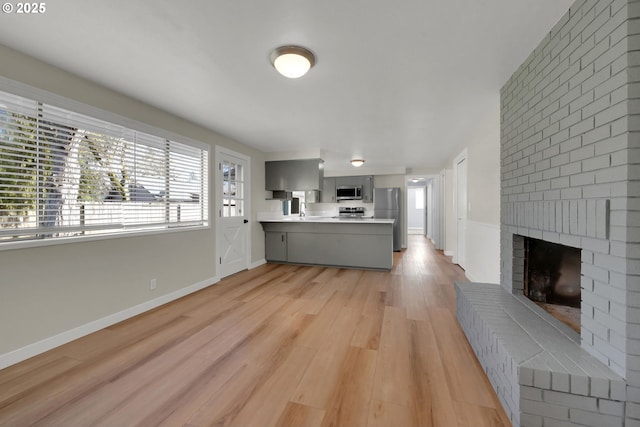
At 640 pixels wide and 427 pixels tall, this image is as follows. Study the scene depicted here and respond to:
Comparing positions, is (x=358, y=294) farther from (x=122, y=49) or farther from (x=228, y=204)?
(x=122, y=49)

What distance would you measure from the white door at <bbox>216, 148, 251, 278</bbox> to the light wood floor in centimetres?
125

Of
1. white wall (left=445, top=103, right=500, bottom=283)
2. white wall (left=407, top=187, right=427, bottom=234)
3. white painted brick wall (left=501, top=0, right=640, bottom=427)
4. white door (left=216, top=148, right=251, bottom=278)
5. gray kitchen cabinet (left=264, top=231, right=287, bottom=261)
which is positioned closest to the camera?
white painted brick wall (left=501, top=0, right=640, bottom=427)

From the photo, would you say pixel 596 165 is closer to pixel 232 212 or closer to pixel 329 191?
pixel 232 212

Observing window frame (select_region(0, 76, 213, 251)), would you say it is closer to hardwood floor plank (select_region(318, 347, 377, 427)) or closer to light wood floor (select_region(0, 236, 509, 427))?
light wood floor (select_region(0, 236, 509, 427))

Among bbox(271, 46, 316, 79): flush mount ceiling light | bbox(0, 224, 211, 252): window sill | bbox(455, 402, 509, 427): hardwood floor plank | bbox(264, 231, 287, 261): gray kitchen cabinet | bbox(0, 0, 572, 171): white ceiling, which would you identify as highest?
bbox(0, 0, 572, 171): white ceiling

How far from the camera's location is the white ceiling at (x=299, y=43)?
1485 millimetres

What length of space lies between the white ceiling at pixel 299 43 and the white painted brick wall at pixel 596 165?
323mm

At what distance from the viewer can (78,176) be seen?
2.23 m

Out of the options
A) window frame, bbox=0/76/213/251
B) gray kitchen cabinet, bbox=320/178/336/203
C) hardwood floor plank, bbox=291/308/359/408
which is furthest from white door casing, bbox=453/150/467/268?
window frame, bbox=0/76/213/251

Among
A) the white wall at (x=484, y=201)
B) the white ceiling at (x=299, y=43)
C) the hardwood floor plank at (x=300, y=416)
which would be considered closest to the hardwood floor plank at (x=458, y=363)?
the hardwood floor plank at (x=300, y=416)

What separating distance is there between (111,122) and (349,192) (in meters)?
5.71

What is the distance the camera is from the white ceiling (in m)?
1.49

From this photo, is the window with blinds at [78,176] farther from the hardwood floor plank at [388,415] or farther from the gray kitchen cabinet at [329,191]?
the gray kitchen cabinet at [329,191]

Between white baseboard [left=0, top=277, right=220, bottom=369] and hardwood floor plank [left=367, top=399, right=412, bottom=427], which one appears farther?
white baseboard [left=0, top=277, right=220, bottom=369]
